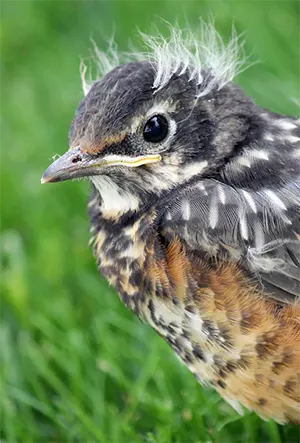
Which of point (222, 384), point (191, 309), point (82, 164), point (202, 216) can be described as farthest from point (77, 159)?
point (222, 384)

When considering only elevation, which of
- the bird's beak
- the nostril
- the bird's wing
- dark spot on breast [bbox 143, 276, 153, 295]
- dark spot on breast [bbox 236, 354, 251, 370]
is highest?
the nostril

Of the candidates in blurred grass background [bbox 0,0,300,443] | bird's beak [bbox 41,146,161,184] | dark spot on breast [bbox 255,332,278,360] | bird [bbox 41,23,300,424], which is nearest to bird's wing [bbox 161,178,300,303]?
bird [bbox 41,23,300,424]

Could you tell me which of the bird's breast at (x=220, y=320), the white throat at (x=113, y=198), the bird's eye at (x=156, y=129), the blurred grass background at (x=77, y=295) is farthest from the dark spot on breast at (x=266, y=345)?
the bird's eye at (x=156, y=129)

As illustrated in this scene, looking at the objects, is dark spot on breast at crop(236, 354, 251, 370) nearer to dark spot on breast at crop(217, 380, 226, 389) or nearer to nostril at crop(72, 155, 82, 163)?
dark spot on breast at crop(217, 380, 226, 389)

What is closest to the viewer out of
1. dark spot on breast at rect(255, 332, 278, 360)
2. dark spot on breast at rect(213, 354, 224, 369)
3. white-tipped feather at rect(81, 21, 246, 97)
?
dark spot on breast at rect(255, 332, 278, 360)

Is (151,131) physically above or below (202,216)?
above

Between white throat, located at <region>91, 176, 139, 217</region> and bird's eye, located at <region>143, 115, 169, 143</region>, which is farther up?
bird's eye, located at <region>143, 115, 169, 143</region>

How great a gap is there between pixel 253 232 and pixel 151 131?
1.65ft

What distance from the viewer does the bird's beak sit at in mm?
2822

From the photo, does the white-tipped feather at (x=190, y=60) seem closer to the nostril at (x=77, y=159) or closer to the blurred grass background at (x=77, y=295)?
the nostril at (x=77, y=159)

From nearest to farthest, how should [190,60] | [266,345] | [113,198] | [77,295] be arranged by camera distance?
[266,345]
[113,198]
[190,60]
[77,295]

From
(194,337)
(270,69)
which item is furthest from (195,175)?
(270,69)

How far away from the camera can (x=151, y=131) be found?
9.36 ft

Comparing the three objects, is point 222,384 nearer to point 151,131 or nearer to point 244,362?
point 244,362
